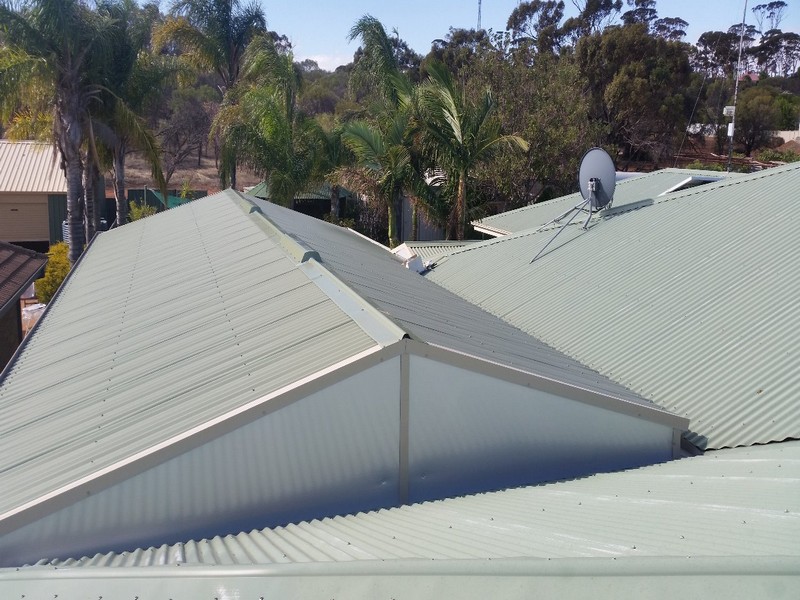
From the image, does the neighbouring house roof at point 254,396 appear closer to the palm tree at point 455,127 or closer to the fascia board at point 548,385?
the fascia board at point 548,385

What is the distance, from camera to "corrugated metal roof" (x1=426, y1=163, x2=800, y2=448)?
6809 mm

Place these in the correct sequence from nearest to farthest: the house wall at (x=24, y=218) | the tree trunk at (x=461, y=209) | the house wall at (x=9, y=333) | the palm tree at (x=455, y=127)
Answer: the house wall at (x=9, y=333), the palm tree at (x=455, y=127), the tree trunk at (x=461, y=209), the house wall at (x=24, y=218)

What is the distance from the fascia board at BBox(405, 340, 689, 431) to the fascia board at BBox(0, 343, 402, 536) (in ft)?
0.98

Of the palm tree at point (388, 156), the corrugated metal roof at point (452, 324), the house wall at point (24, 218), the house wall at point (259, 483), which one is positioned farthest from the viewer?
the house wall at point (24, 218)

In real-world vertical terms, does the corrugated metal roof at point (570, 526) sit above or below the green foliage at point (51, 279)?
above

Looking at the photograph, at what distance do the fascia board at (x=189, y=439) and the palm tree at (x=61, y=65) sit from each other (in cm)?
1671

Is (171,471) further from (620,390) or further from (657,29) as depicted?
Answer: (657,29)

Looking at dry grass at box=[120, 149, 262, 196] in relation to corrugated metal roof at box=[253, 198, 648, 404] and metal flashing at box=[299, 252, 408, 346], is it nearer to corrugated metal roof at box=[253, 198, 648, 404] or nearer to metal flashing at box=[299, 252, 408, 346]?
corrugated metal roof at box=[253, 198, 648, 404]

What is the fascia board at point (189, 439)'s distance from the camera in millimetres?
4461

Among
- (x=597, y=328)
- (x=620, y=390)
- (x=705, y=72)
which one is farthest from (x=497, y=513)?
(x=705, y=72)

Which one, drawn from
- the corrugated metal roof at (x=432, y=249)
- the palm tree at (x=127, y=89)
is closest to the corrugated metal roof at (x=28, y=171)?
the palm tree at (x=127, y=89)

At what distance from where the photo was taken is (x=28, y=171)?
3180 cm

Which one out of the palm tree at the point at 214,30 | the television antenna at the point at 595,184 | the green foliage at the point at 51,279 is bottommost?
the green foliage at the point at 51,279

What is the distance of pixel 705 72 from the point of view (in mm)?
61031
